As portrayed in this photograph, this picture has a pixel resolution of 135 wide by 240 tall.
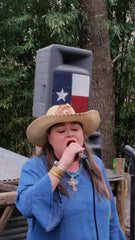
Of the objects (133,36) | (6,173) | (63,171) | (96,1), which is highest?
(96,1)

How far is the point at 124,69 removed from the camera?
7.14m

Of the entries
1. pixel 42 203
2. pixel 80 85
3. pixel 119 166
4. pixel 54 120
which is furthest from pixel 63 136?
pixel 119 166

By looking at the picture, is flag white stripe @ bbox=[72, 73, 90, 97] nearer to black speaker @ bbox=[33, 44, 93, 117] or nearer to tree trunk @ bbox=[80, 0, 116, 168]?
black speaker @ bbox=[33, 44, 93, 117]

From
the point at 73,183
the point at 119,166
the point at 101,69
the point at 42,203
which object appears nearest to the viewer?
the point at 42,203

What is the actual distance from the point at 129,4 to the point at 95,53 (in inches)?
48.9

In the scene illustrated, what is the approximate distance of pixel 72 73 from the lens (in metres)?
3.14

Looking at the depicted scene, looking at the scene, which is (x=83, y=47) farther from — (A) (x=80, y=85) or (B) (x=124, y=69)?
(A) (x=80, y=85)

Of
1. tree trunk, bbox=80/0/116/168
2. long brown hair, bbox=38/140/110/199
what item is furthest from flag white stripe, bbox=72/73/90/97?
tree trunk, bbox=80/0/116/168

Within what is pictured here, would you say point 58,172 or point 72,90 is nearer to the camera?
point 58,172

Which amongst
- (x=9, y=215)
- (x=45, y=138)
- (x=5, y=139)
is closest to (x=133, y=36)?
(x=5, y=139)

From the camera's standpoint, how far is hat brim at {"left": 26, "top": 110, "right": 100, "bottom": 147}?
1.78 m

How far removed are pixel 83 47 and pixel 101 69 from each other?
0.49 meters

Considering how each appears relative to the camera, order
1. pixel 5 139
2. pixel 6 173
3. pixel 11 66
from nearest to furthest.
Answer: pixel 6 173, pixel 11 66, pixel 5 139

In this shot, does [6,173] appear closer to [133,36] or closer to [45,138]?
[45,138]
